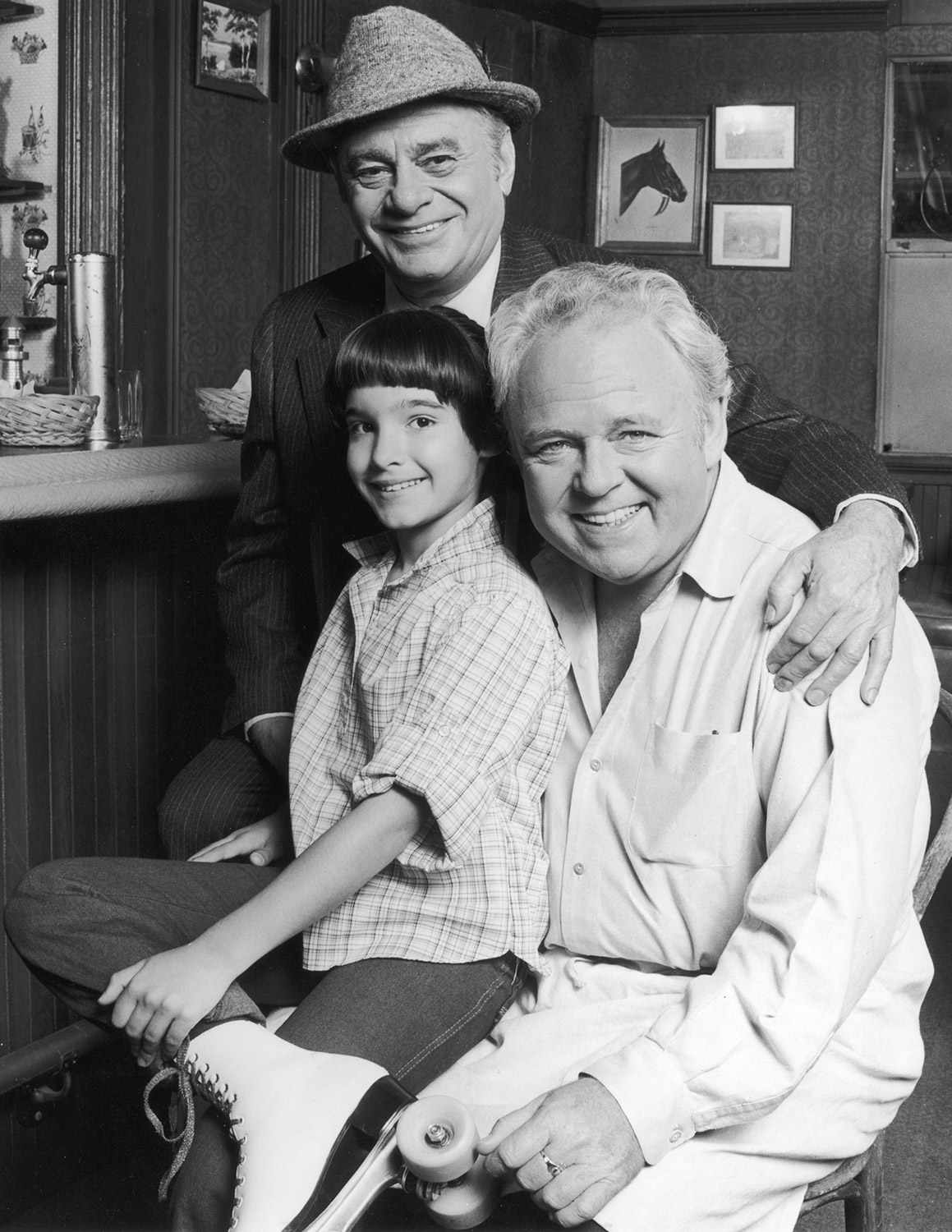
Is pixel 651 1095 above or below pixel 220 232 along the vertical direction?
below

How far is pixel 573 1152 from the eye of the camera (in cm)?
140

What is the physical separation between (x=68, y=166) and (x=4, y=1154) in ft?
10.2


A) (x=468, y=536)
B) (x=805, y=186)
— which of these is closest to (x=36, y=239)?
(x=468, y=536)

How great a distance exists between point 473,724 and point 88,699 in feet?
4.08

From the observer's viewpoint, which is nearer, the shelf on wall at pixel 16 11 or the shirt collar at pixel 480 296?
the shirt collar at pixel 480 296

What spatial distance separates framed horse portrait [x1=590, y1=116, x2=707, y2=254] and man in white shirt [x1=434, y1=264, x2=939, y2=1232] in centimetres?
608

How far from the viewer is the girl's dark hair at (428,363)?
1851 mm

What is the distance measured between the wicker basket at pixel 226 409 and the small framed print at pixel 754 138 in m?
4.98

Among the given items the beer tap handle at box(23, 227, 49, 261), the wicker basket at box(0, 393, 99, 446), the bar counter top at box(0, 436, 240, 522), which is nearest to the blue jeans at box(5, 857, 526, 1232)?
the bar counter top at box(0, 436, 240, 522)

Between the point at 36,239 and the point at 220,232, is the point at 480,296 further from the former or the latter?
the point at 220,232

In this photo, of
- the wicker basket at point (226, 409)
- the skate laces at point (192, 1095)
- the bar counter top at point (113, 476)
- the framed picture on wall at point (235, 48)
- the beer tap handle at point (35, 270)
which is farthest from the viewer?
the framed picture on wall at point (235, 48)

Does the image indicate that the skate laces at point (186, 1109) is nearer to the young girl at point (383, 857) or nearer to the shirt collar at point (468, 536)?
the young girl at point (383, 857)

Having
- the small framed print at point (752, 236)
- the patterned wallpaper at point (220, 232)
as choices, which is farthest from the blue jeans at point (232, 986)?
the small framed print at point (752, 236)

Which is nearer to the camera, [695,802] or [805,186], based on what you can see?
Result: [695,802]
